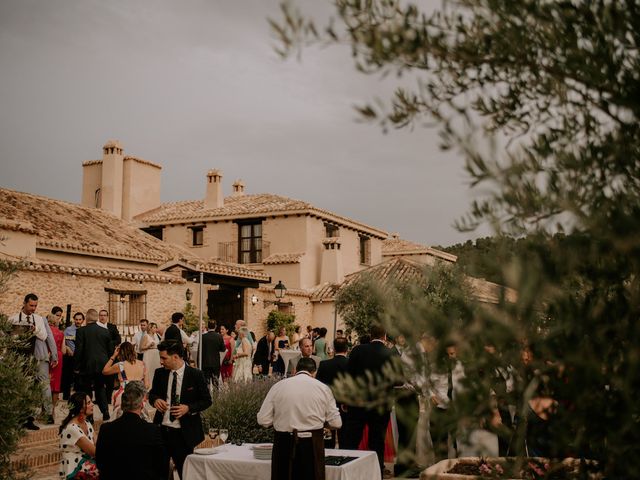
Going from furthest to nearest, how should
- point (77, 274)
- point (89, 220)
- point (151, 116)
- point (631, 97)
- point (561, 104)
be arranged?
1. point (89, 220)
2. point (77, 274)
3. point (151, 116)
4. point (561, 104)
5. point (631, 97)

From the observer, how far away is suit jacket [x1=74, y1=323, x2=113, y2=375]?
11.4m

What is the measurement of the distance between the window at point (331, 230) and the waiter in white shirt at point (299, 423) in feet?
97.1

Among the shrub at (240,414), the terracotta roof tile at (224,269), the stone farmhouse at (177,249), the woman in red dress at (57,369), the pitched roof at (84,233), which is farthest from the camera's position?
the terracotta roof tile at (224,269)

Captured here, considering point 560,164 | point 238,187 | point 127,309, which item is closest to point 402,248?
point 238,187

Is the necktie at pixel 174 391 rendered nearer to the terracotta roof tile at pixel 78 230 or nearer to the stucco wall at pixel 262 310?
the terracotta roof tile at pixel 78 230

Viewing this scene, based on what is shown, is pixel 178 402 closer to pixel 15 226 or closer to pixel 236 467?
pixel 236 467

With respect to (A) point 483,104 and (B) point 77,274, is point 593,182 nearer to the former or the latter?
(A) point 483,104

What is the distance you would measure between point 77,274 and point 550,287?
18434mm

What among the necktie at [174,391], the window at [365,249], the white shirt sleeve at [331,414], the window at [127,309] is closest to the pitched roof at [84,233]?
the window at [127,309]

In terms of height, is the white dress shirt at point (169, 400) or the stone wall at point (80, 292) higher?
the stone wall at point (80, 292)

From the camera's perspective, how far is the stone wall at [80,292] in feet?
55.5

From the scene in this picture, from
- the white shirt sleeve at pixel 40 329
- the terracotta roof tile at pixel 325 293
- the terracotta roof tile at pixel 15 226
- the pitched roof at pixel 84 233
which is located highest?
the pitched roof at pixel 84 233

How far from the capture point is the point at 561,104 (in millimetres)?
2562

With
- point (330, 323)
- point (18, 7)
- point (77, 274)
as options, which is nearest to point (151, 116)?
point (18, 7)
